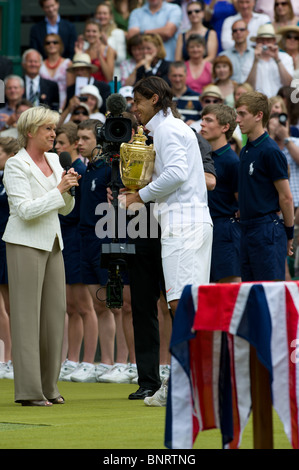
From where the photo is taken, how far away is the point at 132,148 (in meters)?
6.45

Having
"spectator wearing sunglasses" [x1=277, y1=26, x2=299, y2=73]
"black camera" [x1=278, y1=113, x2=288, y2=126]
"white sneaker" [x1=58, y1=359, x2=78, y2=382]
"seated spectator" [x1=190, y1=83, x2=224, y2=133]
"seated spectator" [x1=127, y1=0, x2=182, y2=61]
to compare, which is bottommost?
"white sneaker" [x1=58, y1=359, x2=78, y2=382]

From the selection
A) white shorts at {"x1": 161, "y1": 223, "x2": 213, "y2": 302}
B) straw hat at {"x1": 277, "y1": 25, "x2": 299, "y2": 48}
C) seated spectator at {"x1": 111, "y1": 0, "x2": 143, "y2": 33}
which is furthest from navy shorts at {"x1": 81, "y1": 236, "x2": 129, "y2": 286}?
seated spectator at {"x1": 111, "y1": 0, "x2": 143, "y2": 33}

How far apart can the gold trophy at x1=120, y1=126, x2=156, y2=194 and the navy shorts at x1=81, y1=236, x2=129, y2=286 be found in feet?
8.25

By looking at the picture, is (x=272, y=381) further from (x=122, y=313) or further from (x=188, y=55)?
(x=188, y=55)

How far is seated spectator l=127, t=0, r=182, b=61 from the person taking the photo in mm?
14586

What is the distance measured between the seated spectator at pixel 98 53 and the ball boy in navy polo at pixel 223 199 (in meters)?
6.29

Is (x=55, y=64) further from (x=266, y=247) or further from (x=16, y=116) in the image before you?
(x=266, y=247)

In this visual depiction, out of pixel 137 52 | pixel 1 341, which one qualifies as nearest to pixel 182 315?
pixel 1 341

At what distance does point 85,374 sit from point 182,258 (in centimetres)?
325

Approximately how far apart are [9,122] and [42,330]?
20.2 feet

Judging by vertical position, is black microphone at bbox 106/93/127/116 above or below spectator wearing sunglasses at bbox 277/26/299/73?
below

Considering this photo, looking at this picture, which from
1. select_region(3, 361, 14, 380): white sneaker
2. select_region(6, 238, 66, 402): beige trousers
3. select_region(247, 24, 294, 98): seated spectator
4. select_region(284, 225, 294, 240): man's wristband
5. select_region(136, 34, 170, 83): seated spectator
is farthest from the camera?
select_region(136, 34, 170, 83): seated spectator

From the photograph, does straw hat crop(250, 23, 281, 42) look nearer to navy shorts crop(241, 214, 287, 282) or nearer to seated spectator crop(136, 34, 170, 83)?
seated spectator crop(136, 34, 170, 83)

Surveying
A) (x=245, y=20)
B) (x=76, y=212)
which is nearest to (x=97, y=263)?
(x=76, y=212)
